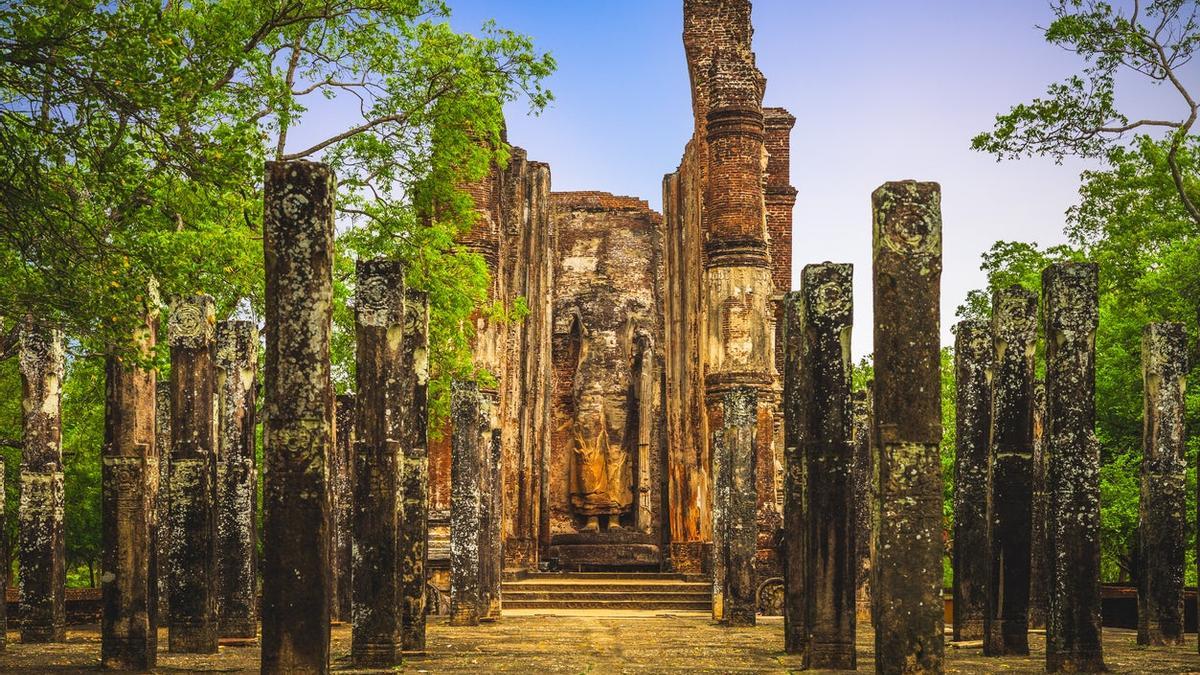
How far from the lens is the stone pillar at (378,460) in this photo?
13164 mm

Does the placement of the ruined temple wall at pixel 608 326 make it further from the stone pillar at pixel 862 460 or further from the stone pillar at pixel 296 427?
the stone pillar at pixel 296 427

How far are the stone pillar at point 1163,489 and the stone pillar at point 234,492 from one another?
33.5ft

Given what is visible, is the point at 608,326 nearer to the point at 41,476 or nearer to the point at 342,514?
the point at 342,514

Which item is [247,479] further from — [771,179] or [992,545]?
[771,179]

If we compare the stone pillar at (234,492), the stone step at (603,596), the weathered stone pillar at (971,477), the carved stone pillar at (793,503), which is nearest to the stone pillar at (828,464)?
the carved stone pillar at (793,503)

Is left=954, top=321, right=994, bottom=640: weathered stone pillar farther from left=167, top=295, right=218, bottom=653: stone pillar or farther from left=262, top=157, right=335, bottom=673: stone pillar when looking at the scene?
left=262, top=157, right=335, bottom=673: stone pillar

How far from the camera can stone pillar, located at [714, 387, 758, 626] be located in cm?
2066

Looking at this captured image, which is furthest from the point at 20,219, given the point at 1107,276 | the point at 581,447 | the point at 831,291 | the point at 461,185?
the point at 1107,276

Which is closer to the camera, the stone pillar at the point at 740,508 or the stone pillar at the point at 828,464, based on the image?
the stone pillar at the point at 828,464

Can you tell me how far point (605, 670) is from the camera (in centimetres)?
1326

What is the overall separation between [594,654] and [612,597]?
12.0m

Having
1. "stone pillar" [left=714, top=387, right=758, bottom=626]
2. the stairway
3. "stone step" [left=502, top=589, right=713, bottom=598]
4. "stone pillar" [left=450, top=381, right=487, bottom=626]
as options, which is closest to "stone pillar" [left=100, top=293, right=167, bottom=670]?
"stone pillar" [left=450, top=381, right=487, bottom=626]

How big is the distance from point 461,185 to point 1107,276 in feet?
49.1

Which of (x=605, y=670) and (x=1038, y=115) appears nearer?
(x=605, y=670)
